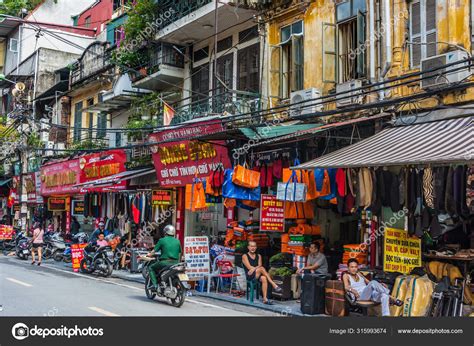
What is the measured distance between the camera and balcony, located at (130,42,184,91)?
21.2 meters

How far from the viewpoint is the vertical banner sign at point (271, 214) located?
14.5 meters

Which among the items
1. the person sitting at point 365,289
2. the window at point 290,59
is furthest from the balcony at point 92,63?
the person sitting at point 365,289

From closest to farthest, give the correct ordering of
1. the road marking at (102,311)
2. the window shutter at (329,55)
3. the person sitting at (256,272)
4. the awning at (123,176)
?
the road marking at (102,311), the person sitting at (256,272), the window shutter at (329,55), the awning at (123,176)

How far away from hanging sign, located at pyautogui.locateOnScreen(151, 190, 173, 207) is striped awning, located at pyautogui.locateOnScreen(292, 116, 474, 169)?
9048 mm

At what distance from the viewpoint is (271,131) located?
14469 mm

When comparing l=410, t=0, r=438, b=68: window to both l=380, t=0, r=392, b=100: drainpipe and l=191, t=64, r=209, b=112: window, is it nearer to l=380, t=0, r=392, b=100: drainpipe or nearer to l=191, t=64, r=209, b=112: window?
l=380, t=0, r=392, b=100: drainpipe

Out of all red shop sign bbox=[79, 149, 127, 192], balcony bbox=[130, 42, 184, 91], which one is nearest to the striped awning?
balcony bbox=[130, 42, 184, 91]

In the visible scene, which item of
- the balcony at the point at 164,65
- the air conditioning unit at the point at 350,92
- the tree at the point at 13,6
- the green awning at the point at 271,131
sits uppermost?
the tree at the point at 13,6

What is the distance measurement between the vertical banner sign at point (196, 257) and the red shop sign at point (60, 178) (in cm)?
1296

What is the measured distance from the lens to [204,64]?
67.7 feet

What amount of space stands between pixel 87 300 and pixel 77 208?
16.8m

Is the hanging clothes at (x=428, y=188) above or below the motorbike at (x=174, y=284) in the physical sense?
above

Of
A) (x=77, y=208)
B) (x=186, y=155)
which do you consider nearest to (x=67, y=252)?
(x=77, y=208)

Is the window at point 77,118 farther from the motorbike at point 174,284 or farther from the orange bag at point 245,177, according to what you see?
the motorbike at point 174,284
